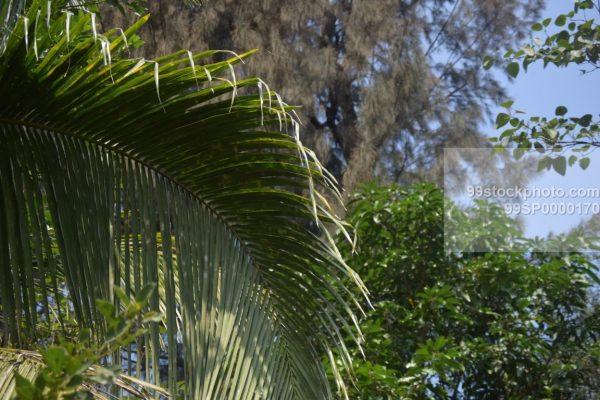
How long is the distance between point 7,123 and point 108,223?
352 mm

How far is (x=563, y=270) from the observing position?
540 centimetres

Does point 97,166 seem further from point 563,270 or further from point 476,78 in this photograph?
point 476,78

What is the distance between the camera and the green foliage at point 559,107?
438 centimetres

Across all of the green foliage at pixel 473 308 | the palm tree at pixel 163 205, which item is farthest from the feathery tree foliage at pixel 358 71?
the palm tree at pixel 163 205

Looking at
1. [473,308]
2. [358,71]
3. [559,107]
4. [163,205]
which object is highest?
[358,71]

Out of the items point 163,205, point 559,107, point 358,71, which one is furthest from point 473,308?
point 358,71

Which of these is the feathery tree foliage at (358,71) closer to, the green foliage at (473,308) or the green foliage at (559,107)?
the green foliage at (473,308)

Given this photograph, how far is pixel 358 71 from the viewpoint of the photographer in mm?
10023

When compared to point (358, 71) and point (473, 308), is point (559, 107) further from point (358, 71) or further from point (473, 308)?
point (358, 71)

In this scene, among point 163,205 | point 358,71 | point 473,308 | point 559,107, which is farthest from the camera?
point 358,71

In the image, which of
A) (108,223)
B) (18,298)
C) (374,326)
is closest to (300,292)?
(108,223)

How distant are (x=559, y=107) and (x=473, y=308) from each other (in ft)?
4.69

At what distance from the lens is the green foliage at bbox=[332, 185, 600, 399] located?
5.14m

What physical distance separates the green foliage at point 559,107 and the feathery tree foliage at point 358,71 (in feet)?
14.8
